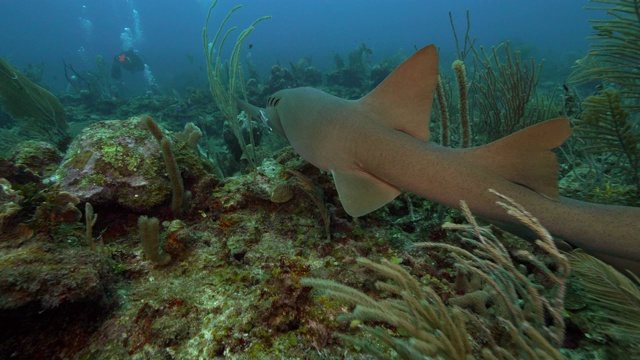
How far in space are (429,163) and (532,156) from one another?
66cm

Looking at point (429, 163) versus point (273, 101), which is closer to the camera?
point (429, 163)

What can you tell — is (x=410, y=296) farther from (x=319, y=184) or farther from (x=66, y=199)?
(x=66, y=199)

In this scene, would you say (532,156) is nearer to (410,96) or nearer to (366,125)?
(410,96)

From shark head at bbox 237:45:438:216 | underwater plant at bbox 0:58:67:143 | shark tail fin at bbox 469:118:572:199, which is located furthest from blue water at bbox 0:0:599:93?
shark tail fin at bbox 469:118:572:199

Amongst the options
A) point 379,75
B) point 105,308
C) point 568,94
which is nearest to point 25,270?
point 105,308

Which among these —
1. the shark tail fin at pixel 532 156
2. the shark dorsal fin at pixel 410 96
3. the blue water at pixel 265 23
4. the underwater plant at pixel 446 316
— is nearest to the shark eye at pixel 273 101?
the shark dorsal fin at pixel 410 96

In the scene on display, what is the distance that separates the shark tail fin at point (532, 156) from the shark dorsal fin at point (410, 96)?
1.90 ft

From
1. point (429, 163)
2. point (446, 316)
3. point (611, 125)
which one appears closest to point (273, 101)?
point (429, 163)

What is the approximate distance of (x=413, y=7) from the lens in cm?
13588

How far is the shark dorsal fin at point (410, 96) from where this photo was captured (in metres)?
2.39

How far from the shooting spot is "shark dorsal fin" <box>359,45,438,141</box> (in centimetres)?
239

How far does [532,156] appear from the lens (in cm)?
198

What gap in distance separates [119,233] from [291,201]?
1.75 metres

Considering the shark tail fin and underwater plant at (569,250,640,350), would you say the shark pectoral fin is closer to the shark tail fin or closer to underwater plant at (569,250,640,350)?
the shark tail fin
